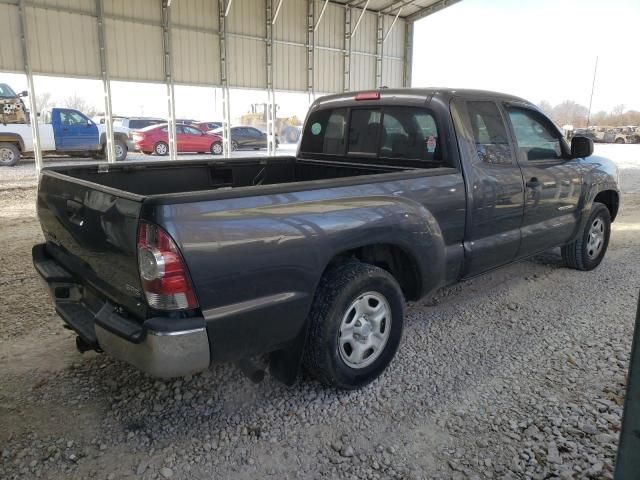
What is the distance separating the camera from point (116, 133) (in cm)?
1761

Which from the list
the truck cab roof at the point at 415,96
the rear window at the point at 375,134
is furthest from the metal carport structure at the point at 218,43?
the truck cab roof at the point at 415,96

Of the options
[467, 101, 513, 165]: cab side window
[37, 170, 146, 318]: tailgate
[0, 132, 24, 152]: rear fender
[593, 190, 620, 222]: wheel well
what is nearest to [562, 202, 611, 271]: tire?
[593, 190, 620, 222]: wheel well

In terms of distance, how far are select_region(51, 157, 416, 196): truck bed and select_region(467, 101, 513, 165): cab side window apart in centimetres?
59

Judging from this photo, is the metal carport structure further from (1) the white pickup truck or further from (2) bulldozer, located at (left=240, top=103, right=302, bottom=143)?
(2) bulldozer, located at (left=240, top=103, right=302, bottom=143)

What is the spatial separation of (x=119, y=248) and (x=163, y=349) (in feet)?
1.70

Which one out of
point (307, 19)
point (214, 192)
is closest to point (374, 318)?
point (214, 192)

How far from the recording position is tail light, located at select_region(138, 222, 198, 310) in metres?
2.07

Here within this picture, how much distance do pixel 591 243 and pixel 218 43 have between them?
11993 mm

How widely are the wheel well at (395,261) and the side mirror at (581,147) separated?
2383mm

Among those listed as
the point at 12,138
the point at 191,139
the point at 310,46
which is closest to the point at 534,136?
the point at 310,46

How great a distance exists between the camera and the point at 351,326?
2.91 m

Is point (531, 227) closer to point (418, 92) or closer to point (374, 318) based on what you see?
point (418, 92)

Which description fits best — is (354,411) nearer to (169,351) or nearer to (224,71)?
(169,351)

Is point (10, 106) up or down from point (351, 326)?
up
